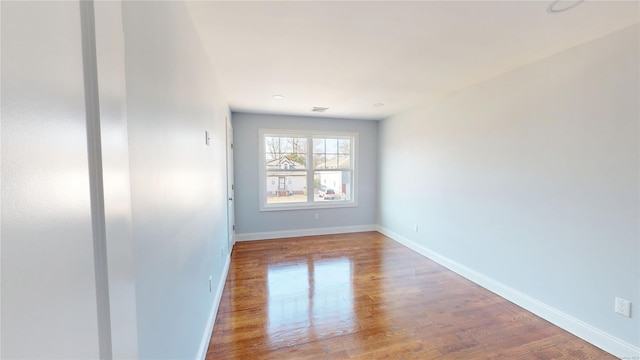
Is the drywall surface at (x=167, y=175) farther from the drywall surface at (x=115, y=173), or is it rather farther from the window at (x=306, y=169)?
the window at (x=306, y=169)

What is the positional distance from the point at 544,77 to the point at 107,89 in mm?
3149

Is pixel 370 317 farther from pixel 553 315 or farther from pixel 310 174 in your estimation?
pixel 310 174

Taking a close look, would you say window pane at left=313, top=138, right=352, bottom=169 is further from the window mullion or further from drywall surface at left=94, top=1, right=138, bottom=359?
drywall surface at left=94, top=1, right=138, bottom=359

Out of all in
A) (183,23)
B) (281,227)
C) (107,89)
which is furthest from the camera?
(281,227)

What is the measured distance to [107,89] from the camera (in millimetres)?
502

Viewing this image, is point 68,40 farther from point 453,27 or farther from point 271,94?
point 271,94

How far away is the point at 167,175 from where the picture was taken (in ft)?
4.02

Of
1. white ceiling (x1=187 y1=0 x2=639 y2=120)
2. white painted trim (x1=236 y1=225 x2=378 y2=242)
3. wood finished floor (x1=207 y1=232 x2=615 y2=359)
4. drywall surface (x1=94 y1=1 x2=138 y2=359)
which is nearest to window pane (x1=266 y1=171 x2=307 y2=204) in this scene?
white painted trim (x1=236 y1=225 x2=378 y2=242)

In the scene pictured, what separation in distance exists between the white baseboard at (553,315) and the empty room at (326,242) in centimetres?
2

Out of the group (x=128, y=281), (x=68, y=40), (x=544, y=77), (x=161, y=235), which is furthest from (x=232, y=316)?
(x=544, y=77)

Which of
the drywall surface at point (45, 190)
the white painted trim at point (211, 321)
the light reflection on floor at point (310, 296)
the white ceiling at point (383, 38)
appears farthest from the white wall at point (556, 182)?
the drywall surface at point (45, 190)

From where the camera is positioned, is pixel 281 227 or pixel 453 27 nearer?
pixel 453 27

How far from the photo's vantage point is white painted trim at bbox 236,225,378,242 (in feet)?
15.7

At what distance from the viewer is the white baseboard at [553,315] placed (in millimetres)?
1947
